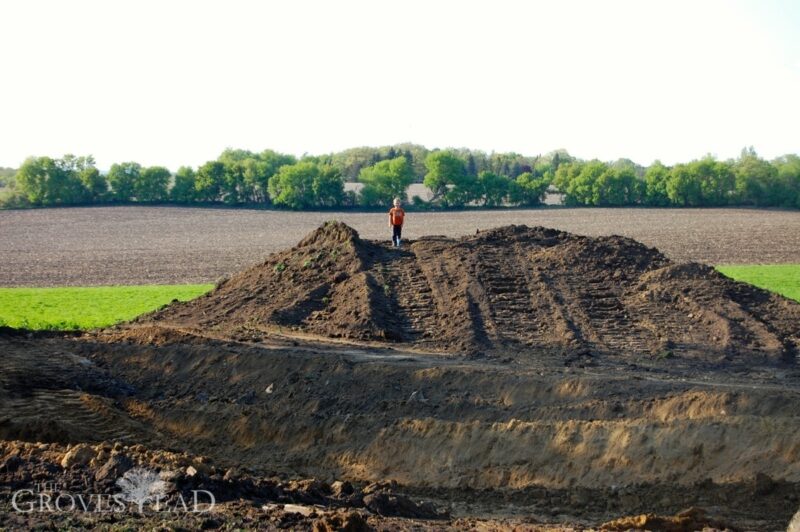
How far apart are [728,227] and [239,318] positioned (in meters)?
47.5

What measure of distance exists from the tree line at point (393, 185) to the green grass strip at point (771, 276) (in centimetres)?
4238

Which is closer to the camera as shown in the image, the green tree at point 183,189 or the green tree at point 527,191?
the green tree at point 527,191

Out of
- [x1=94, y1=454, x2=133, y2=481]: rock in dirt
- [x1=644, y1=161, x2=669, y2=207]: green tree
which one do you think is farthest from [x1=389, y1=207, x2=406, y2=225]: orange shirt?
[x1=644, y1=161, x2=669, y2=207]: green tree

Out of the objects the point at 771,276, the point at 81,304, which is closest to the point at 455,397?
the point at 81,304

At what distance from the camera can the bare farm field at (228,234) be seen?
43031 millimetres

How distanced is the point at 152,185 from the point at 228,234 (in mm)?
28573

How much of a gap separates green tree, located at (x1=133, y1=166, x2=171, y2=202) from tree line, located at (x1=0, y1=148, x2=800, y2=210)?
10cm

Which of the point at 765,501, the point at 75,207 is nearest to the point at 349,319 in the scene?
the point at 765,501

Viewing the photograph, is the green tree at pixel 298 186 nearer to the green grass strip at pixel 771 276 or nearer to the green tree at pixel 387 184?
the green tree at pixel 387 184

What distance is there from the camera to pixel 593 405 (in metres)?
13.4

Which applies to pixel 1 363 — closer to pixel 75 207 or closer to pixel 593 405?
pixel 593 405

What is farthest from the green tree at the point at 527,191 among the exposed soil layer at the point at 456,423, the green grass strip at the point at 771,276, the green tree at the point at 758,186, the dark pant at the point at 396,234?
the exposed soil layer at the point at 456,423

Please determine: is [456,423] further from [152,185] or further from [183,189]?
[152,185]

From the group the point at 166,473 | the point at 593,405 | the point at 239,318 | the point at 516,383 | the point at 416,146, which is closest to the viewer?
the point at 166,473
